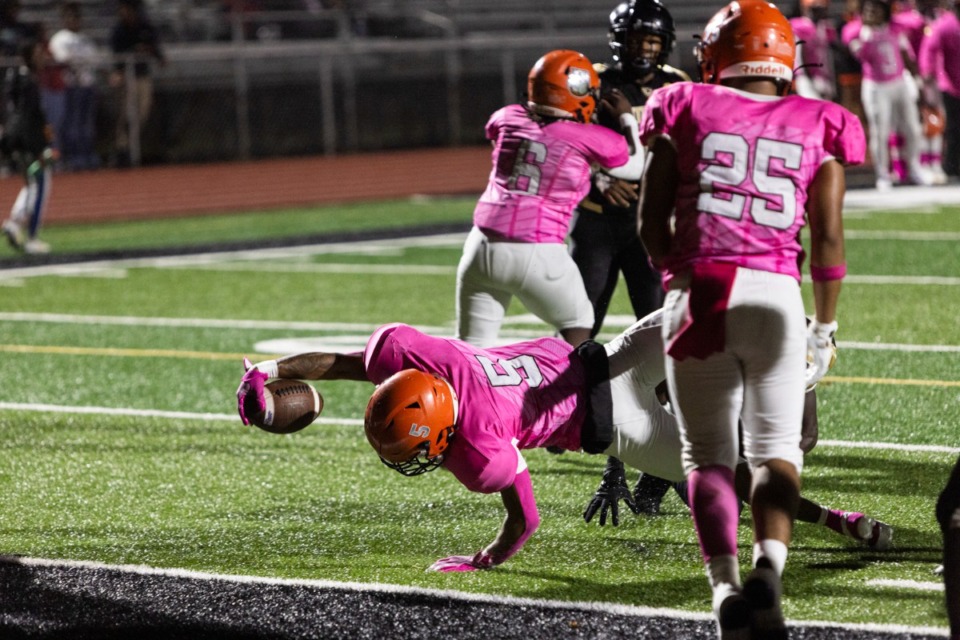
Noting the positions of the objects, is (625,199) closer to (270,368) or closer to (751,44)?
(270,368)

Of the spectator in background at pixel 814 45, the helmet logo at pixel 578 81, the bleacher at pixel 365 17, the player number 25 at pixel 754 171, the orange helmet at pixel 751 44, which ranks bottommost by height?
the bleacher at pixel 365 17

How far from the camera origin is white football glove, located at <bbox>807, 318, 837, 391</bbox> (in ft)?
13.8

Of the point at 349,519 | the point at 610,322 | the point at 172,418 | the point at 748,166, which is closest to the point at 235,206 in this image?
the point at 610,322

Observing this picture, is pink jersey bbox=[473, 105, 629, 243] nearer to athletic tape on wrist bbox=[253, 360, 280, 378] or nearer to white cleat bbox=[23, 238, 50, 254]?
athletic tape on wrist bbox=[253, 360, 280, 378]

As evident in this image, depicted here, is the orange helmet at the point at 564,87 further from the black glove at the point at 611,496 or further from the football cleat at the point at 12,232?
the football cleat at the point at 12,232

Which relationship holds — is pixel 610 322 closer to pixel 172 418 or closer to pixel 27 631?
pixel 172 418

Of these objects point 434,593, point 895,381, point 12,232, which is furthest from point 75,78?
point 434,593

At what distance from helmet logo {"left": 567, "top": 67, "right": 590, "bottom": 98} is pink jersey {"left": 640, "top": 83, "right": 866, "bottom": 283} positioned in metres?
2.19

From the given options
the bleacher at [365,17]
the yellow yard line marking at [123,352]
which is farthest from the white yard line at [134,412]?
the bleacher at [365,17]

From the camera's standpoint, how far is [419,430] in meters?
4.53

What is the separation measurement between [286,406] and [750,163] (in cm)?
190

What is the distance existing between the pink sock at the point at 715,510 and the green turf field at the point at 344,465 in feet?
1.92

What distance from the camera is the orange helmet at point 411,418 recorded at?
178 inches

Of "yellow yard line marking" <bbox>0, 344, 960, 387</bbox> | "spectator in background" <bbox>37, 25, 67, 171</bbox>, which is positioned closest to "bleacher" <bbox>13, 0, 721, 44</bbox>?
"spectator in background" <bbox>37, 25, 67, 171</bbox>
